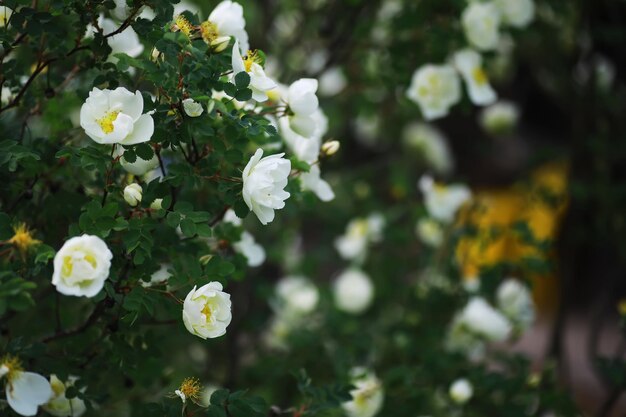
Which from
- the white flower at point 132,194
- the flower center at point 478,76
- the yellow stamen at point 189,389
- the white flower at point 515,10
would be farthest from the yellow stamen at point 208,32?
the white flower at point 515,10

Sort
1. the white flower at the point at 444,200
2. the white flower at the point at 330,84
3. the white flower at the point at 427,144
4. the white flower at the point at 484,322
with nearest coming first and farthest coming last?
the white flower at the point at 484,322 → the white flower at the point at 444,200 → the white flower at the point at 330,84 → the white flower at the point at 427,144

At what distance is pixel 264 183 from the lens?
103 centimetres

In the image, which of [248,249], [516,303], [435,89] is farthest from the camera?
[516,303]

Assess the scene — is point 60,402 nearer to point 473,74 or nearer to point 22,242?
point 22,242

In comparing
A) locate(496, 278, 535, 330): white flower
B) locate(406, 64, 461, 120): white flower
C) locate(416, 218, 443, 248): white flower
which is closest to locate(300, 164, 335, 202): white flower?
locate(406, 64, 461, 120): white flower

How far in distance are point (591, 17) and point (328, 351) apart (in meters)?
1.38

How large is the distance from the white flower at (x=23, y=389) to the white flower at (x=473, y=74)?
4.09 feet

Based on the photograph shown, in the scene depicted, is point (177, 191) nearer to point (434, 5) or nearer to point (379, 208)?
point (434, 5)

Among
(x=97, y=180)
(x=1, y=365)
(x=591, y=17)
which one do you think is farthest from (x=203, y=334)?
(x=591, y=17)

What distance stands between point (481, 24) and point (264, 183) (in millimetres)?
993

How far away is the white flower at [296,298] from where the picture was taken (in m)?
2.28

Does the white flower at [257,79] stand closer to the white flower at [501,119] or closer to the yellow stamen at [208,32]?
the yellow stamen at [208,32]

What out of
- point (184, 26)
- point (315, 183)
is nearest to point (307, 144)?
point (315, 183)

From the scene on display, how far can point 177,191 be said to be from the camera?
4.05 feet
